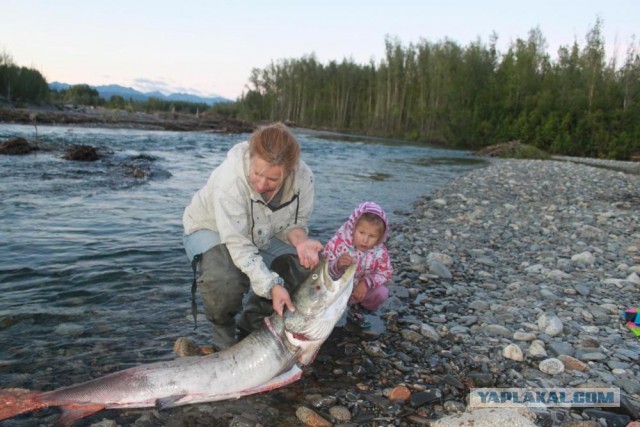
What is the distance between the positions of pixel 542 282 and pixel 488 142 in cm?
4403

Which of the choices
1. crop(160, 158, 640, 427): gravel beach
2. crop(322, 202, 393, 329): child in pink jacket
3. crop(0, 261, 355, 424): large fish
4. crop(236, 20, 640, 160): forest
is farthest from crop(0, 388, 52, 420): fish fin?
crop(236, 20, 640, 160): forest

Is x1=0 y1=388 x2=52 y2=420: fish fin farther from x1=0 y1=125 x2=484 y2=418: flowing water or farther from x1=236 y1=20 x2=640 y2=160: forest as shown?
→ x1=236 y1=20 x2=640 y2=160: forest

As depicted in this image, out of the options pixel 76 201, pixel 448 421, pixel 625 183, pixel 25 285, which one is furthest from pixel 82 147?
pixel 625 183

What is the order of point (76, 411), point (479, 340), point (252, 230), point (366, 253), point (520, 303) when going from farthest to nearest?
1. point (520, 303)
2. point (366, 253)
3. point (479, 340)
4. point (252, 230)
5. point (76, 411)

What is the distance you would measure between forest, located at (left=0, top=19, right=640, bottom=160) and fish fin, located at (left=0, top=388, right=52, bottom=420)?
35731mm

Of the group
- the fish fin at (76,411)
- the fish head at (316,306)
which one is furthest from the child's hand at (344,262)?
the fish fin at (76,411)

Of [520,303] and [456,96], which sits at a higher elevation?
[456,96]

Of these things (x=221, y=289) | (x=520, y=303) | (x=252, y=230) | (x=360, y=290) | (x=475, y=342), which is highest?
(x=252, y=230)

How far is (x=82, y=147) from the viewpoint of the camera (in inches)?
554

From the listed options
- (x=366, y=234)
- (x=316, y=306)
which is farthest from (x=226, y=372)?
(x=366, y=234)

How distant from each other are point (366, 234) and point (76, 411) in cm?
256

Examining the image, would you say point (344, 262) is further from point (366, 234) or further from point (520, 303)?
point (520, 303)

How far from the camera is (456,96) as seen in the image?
51219 mm

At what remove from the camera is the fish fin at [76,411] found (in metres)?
2.74
